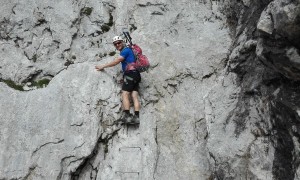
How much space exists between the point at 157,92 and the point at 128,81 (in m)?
1.28

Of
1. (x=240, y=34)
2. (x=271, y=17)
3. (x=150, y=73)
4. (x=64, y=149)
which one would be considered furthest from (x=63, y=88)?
(x=271, y=17)

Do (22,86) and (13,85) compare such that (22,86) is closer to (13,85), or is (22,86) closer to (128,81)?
(13,85)

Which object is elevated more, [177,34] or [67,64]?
[177,34]

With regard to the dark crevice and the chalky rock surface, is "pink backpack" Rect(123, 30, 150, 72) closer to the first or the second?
the chalky rock surface

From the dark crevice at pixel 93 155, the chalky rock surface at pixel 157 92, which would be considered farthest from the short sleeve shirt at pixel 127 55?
the dark crevice at pixel 93 155

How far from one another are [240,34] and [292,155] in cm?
542

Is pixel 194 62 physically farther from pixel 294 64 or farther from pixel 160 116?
pixel 294 64

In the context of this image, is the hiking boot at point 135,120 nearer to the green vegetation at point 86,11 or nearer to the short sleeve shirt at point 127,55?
the short sleeve shirt at point 127,55

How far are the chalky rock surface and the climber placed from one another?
1.31 ft

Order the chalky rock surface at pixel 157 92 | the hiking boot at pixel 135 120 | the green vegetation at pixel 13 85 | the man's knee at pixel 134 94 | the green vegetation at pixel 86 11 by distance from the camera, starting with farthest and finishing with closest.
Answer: the green vegetation at pixel 86 11 < the green vegetation at pixel 13 85 < the man's knee at pixel 134 94 < the hiking boot at pixel 135 120 < the chalky rock surface at pixel 157 92

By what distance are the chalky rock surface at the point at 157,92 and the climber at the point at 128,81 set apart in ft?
1.31

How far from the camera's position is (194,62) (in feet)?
45.1

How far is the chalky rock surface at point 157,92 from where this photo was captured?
9.01 m

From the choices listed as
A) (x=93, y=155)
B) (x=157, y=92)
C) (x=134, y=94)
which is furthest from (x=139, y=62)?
(x=93, y=155)
